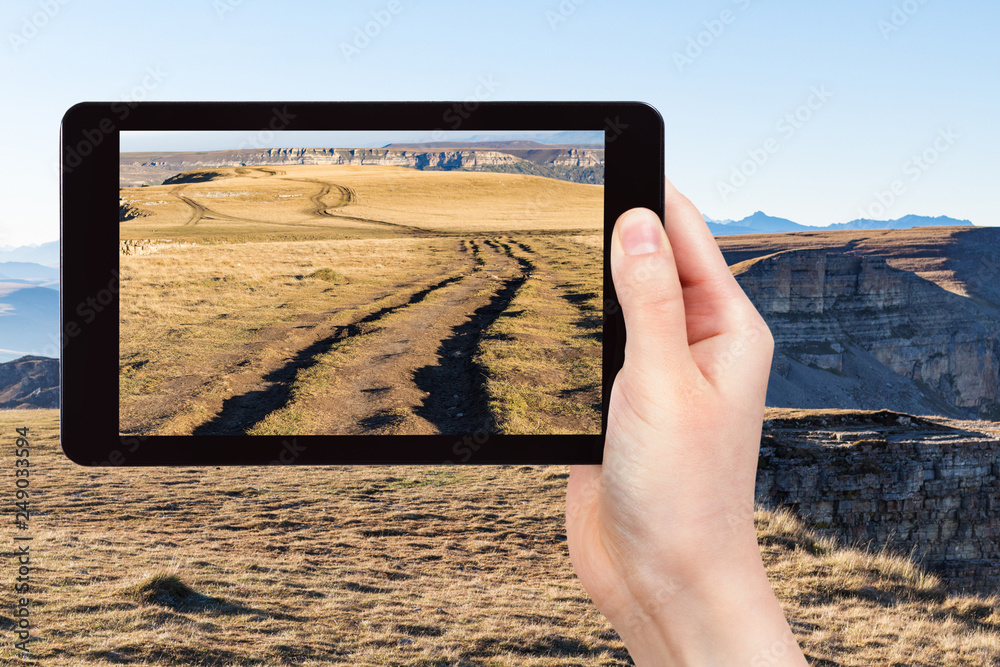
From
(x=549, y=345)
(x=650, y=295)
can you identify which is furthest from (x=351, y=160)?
(x=650, y=295)

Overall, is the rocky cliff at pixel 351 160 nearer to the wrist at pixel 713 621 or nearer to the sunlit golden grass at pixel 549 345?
the sunlit golden grass at pixel 549 345

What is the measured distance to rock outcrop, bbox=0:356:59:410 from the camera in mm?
52444

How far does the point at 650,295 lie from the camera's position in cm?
285

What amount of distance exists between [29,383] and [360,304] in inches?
2945

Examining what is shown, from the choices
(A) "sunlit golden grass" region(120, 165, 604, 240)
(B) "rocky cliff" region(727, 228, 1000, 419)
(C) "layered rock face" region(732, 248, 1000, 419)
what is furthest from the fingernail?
(C) "layered rock face" region(732, 248, 1000, 419)

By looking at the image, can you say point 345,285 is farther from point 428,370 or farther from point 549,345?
point 549,345

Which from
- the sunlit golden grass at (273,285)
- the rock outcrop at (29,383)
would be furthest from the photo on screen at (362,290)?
the rock outcrop at (29,383)

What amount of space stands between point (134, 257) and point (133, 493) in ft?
42.1

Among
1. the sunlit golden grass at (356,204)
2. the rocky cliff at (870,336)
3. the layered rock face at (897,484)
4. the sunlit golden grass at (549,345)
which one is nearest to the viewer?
the sunlit golden grass at (549,345)

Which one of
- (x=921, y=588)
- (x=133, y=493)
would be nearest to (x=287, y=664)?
(x=133, y=493)

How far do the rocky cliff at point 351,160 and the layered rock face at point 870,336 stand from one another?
91.9m

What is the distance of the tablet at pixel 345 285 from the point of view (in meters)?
2.95

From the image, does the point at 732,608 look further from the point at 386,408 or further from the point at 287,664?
the point at 287,664

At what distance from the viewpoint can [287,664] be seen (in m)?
7.96
